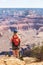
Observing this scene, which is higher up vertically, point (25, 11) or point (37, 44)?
point (25, 11)

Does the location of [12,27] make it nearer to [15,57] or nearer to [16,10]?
[16,10]

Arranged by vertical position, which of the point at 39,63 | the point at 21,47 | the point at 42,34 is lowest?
the point at 39,63

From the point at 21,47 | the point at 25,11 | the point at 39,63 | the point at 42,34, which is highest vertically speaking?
the point at 25,11

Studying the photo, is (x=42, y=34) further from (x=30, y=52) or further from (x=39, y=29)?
(x=30, y=52)

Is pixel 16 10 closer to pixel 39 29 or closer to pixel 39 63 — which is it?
pixel 39 29

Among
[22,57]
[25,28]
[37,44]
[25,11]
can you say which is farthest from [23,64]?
[25,11]

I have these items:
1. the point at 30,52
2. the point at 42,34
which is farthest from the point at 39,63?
the point at 42,34
